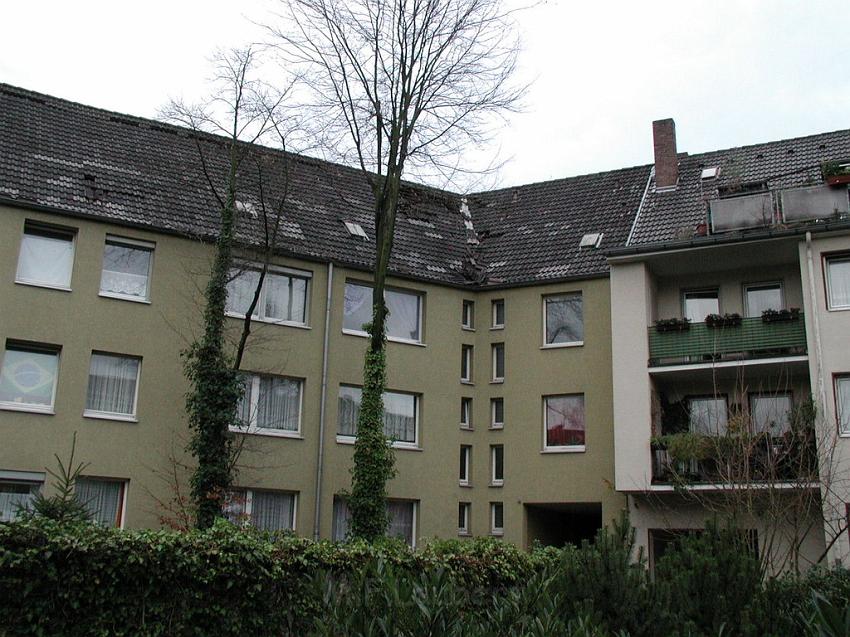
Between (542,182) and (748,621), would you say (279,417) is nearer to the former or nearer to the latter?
(542,182)

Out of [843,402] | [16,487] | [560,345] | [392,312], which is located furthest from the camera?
[392,312]

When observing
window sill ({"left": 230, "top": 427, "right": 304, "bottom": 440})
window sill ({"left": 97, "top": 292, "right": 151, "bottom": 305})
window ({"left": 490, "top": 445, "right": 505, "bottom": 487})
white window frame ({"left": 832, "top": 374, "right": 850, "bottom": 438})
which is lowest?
window ({"left": 490, "top": 445, "right": 505, "bottom": 487})

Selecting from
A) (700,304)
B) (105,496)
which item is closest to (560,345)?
(700,304)

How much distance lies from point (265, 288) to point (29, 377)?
19.1 ft

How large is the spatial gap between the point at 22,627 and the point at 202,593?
2285 mm

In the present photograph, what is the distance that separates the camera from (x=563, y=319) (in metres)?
25.8

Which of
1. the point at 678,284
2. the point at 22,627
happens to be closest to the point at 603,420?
the point at 678,284

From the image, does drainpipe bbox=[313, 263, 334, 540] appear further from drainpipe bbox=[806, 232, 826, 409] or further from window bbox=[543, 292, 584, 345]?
drainpipe bbox=[806, 232, 826, 409]

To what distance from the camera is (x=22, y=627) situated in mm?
11422

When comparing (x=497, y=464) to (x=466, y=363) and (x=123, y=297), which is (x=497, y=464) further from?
(x=123, y=297)

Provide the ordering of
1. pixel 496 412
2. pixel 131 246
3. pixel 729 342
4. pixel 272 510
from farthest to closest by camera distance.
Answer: pixel 496 412
pixel 729 342
pixel 272 510
pixel 131 246

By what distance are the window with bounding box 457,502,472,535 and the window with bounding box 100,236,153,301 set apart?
955cm

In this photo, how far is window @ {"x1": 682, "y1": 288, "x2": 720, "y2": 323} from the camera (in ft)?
80.9

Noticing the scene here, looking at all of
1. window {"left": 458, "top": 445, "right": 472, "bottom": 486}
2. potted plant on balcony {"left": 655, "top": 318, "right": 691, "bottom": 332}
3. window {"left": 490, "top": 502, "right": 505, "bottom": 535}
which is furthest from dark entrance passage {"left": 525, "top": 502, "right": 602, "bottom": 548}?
potted plant on balcony {"left": 655, "top": 318, "right": 691, "bottom": 332}
